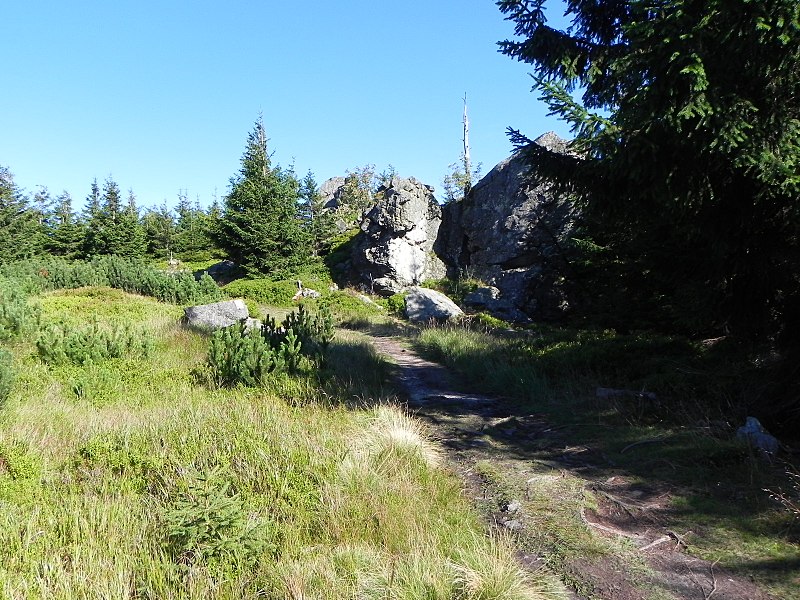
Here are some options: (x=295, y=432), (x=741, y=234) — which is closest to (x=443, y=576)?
(x=295, y=432)

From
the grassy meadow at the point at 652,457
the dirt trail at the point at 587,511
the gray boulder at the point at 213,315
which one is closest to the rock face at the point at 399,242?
the gray boulder at the point at 213,315

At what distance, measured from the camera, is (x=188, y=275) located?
19.9 m

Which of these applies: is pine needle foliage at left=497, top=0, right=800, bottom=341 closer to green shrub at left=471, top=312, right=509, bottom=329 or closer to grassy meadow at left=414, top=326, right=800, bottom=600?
grassy meadow at left=414, top=326, right=800, bottom=600

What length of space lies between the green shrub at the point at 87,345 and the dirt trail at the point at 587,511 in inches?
212

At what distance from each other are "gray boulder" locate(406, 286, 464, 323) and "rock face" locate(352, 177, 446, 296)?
4887 mm

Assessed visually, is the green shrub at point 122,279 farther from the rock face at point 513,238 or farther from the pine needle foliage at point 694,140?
the pine needle foliage at point 694,140

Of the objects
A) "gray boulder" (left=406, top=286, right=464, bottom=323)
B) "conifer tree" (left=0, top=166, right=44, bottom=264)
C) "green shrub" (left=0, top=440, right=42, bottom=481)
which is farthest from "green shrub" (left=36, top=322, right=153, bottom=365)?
"conifer tree" (left=0, top=166, right=44, bottom=264)

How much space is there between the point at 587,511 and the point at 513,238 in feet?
61.2

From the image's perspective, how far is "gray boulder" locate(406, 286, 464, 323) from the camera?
728 inches

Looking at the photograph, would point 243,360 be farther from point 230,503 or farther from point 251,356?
point 230,503

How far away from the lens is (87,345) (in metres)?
9.05

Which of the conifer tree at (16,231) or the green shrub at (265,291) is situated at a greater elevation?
the conifer tree at (16,231)

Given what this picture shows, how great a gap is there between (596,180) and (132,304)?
14.8 m

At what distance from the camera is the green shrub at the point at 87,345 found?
8.70 meters
